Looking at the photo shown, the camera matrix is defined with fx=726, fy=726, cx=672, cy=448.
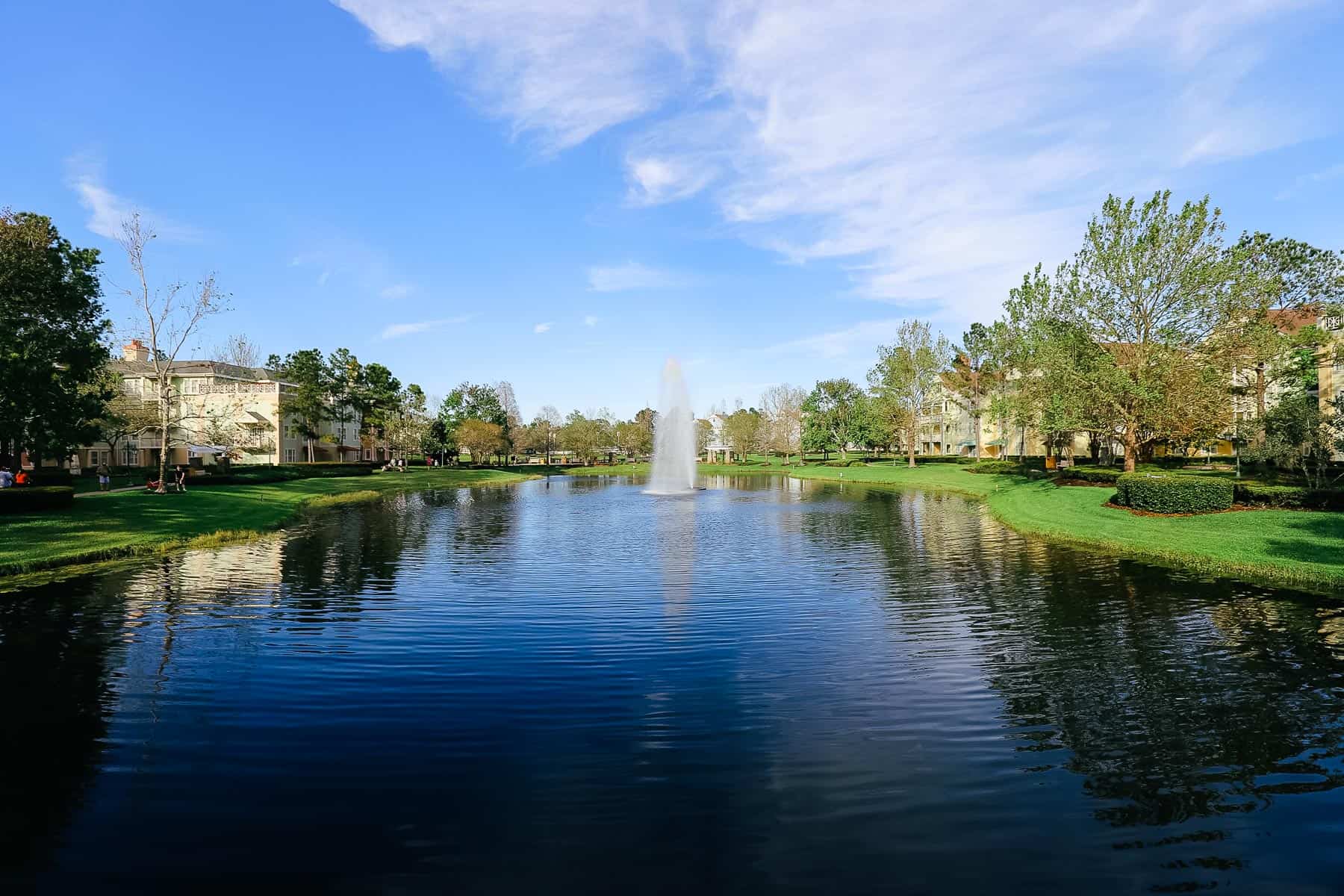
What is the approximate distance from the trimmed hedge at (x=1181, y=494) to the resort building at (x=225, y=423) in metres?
72.0

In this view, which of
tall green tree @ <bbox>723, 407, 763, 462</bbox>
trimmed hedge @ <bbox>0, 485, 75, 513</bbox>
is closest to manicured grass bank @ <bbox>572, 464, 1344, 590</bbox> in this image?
trimmed hedge @ <bbox>0, 485, 75, 513</bbox>

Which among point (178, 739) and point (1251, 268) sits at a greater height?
point (1251, 268)

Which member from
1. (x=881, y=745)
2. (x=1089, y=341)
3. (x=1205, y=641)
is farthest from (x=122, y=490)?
(x=1089, y=341)

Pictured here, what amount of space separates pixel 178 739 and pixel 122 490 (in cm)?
4179

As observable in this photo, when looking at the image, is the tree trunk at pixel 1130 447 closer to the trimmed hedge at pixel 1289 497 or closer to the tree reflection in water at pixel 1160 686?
the trimmed hedge at pixel 1289 497

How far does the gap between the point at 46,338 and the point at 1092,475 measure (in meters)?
62.5

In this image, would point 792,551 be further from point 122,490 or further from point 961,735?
point 122,490

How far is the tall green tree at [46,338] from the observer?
3597 centimetres

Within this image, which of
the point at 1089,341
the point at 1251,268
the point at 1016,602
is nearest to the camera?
the point at 1016,602

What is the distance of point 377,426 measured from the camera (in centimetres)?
10406

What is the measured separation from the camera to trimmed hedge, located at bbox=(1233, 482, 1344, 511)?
2739 centimetres

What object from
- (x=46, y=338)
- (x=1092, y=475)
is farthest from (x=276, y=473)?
(x=1092, y=475)

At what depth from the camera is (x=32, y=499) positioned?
94.2 ft

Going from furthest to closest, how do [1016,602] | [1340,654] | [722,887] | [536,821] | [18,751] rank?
[1016,602] < [1340,654] < [18,751] < [536,821] < [722,887]
